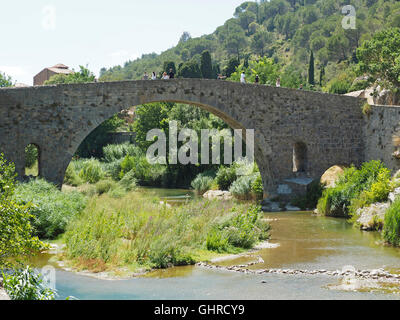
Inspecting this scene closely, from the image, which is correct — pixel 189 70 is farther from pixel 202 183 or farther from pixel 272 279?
pixel 272 279

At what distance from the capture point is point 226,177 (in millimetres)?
A: 27188

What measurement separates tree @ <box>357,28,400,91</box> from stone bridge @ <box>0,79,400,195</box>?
293cm

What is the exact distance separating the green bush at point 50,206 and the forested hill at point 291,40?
26588 millimetres

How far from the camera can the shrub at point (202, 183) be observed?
2933 centimetres

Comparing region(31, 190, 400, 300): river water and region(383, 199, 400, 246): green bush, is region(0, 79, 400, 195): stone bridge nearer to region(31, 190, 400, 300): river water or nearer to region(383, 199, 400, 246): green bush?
region(31, 190, 400, 300): river water

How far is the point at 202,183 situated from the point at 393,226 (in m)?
16.0

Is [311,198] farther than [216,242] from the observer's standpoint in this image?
Yes

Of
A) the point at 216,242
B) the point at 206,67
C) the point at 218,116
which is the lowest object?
the point at 216,242

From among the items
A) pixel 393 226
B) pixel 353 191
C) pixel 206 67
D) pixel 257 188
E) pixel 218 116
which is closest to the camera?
pixel 393 226

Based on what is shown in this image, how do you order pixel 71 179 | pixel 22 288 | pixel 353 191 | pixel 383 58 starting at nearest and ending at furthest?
pixel 22 288 → pixel 353 191 → pixel 71 179 → pixel 383 58

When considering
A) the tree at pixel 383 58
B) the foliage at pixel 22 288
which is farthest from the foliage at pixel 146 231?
the tree at pixel 383 58

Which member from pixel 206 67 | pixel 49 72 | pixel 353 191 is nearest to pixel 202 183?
pixel 353 191

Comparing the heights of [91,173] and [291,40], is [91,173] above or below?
below

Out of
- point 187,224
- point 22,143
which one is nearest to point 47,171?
point 22,143
